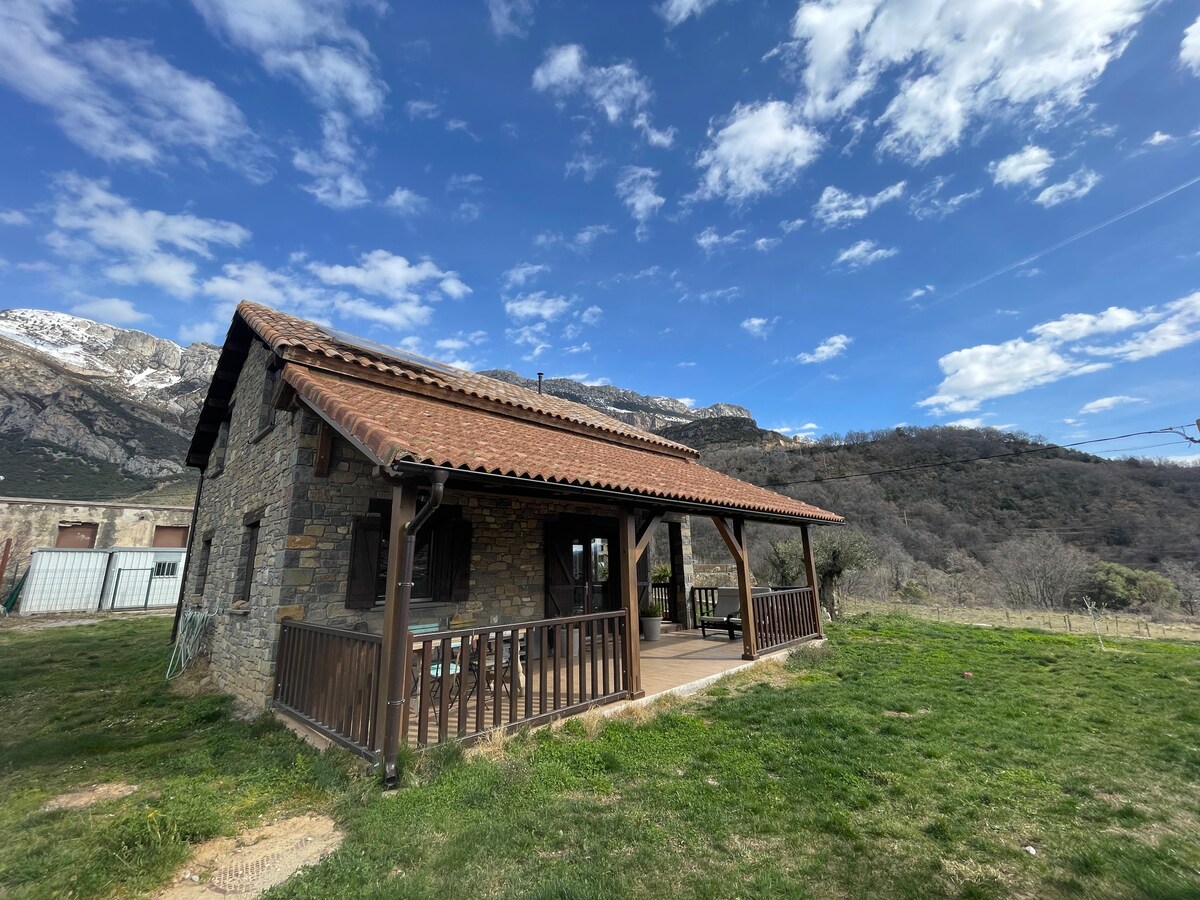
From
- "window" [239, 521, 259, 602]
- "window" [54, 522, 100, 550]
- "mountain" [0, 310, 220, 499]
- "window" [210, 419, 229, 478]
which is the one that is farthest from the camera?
"mountain" [0, 310, 220, 499]

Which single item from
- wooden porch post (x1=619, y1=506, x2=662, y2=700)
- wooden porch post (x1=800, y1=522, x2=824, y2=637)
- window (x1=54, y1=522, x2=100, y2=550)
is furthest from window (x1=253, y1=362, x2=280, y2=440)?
window (x1=54, y1=522, x2=100, y2=550)

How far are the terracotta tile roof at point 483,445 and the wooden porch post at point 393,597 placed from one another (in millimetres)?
405

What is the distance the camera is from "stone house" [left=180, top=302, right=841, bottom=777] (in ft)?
13.4

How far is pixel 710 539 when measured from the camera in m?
26.3

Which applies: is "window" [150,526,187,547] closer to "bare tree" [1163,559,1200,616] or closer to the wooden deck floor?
the wooden deck floor

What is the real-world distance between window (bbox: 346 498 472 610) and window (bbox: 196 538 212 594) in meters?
5.44

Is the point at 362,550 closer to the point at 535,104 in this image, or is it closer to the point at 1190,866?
the point at 1190,866

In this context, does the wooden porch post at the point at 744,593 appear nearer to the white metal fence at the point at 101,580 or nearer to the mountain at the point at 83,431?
the white metal fence at the point at 101,580

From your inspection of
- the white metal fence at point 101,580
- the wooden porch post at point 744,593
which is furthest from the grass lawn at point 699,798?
the white metal fence at point 101,580

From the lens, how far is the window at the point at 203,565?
30.5 feet

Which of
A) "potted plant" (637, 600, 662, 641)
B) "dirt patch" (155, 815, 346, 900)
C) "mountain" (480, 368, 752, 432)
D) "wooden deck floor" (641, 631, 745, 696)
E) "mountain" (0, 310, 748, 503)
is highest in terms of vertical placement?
"mountain" (480, 368, 752, 432)

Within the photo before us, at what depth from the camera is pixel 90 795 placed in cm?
368

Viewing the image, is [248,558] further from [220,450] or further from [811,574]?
[811,574]

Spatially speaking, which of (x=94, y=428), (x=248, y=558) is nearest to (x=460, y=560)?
(x=248, y=558)
